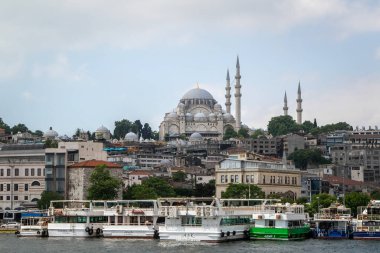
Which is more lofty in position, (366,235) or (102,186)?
(102,186)

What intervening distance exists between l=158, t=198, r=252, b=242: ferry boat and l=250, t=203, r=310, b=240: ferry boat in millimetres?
1293

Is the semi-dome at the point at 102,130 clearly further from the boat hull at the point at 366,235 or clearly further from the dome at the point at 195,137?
the boat hull at the point at 366,235

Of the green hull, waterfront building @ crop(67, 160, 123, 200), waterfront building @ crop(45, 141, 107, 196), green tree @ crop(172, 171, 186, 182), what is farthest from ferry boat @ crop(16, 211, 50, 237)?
green tree @ crop(172, 171, 186, 182)

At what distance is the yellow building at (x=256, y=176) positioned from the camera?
90062 millimetres

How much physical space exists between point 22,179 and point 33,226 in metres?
28.8

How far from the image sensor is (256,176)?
8975cm

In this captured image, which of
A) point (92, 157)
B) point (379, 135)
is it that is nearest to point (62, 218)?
point (92, 157)

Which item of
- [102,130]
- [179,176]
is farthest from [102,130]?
[179,176]

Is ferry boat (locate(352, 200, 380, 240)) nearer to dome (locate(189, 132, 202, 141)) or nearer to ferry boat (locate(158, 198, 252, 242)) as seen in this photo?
ferry boat (locate(158, 198, 252, 242))

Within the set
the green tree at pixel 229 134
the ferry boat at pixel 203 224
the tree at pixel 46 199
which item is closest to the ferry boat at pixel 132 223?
the ferry boat at pixel 203 224

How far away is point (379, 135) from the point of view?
167 meters

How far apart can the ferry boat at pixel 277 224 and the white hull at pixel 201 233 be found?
56.2 inches

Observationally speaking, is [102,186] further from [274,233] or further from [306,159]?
[306,159]

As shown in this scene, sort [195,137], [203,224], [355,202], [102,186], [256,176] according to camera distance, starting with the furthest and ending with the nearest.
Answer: [195,137], [256,176], [102,186], [355,202], [203,224]
